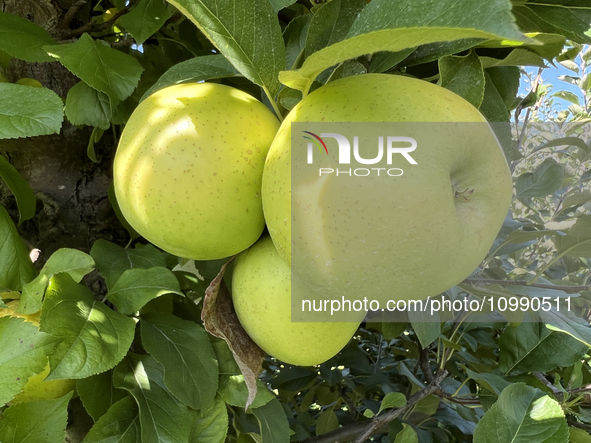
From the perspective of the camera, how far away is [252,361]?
1.95 feet

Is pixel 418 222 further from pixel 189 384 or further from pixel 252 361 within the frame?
pixel 189 384

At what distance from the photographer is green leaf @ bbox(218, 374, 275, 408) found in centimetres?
71

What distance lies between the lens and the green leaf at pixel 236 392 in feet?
2.32

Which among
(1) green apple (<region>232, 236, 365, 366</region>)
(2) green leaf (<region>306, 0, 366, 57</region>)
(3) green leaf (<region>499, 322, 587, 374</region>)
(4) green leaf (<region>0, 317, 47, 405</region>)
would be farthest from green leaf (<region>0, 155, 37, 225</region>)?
(3) green leaf (<region>499, 322, 587, 374</region>)

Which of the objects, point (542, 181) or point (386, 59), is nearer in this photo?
point (386, 59)

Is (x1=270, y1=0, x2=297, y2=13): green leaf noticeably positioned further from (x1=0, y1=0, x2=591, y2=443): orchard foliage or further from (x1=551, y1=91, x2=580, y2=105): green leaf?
(x1=551, y1=91, x2=580, y2=105): green leaf

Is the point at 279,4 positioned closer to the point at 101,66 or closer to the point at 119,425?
the point at 101,66

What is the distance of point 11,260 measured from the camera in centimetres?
63

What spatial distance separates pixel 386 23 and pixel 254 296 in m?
0.32

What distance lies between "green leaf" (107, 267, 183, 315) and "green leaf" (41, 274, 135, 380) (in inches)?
0.7

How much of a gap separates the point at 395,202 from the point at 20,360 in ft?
1.44

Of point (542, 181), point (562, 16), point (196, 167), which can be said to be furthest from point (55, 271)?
point (542, 181)

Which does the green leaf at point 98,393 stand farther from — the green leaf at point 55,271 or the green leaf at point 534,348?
the green leaf at point 534,348

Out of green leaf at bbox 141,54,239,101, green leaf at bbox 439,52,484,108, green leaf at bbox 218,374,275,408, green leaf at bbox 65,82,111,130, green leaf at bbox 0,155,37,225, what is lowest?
green leaf at bbox 218,374,275,408
